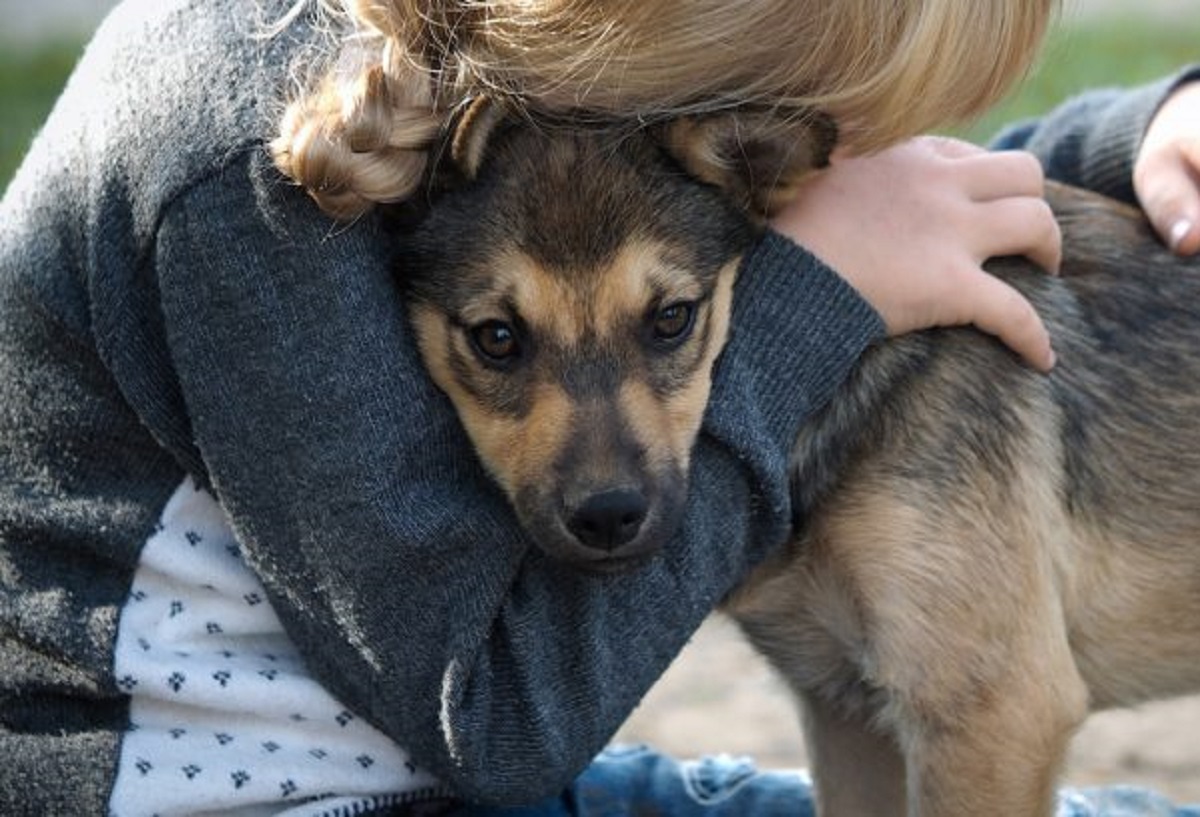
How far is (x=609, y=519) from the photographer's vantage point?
2.90 m

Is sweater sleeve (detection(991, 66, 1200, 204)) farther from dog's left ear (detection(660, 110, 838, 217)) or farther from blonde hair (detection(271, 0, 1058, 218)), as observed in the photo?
dog's left ear (detection(660, 110, 838, 217))

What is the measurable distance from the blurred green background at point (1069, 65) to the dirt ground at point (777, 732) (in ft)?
13.1

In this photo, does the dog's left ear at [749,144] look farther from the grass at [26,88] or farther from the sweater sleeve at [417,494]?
the grass at [26,88]

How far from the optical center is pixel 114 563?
121 inches

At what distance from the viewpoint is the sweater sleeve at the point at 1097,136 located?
4008 millimetres

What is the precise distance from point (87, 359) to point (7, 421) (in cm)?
20

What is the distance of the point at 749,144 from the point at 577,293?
0.37 m

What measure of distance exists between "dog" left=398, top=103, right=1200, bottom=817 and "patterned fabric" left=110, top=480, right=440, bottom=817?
47 centimetres

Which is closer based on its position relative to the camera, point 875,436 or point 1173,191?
point 875,436

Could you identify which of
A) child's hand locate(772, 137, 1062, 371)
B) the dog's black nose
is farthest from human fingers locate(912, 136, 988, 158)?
the dog's black nose

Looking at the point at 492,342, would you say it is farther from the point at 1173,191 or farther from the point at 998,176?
the point at 1173,191

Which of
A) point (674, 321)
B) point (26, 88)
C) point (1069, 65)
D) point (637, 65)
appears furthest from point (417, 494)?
point (26, 88)

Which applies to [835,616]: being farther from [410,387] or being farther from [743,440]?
[410,387]

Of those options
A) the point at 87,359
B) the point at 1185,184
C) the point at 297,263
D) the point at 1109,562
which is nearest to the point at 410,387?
the point at 297,263
